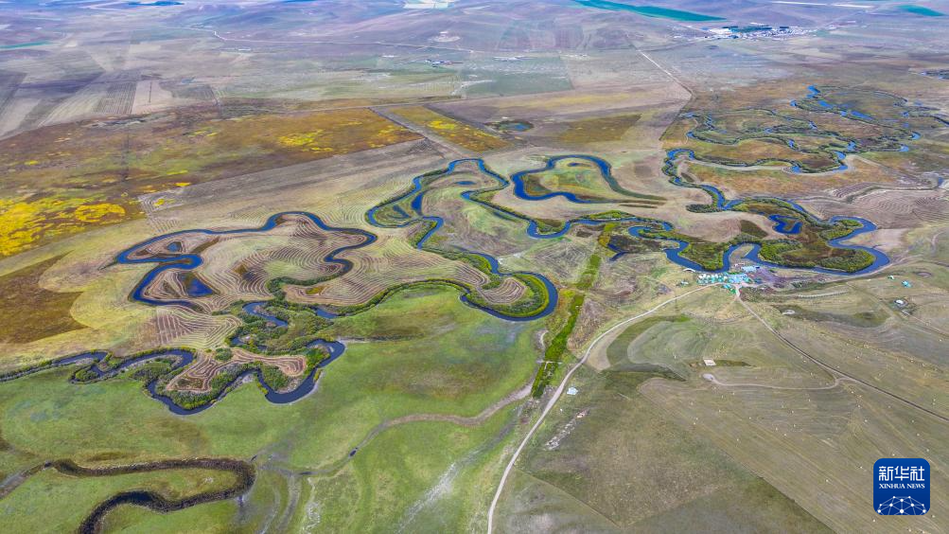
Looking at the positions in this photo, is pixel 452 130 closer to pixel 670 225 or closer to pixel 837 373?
pixel 670 225

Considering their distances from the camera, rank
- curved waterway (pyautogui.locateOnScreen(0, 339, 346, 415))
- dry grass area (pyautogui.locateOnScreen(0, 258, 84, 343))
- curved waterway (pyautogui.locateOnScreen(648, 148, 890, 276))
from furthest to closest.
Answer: curved waterway (pyautogui.locateOnScreen(648, 148, 890, 276)) < dry grass area (pyautogui.locateOnScreen(0, 258, 84, 343)) < curved waterway (pyautogui.locateOnScreen(0, 339, 346, 415))

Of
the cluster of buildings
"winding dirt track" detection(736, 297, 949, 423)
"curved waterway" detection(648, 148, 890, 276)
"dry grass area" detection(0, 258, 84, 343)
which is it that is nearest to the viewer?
"winding dirt track" detection(736, 297, 949, 423)

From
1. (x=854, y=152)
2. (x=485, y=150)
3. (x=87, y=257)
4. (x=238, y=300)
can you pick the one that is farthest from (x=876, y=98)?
(x=87, y=257)

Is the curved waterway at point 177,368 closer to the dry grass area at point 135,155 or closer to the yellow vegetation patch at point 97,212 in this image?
the dry grass area at point 135,155

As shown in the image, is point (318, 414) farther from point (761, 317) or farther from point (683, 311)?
point (761, 317)

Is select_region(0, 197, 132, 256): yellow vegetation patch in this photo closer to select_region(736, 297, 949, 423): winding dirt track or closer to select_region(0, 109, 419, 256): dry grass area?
select_region(0, 109, 419, 256): dry grass area

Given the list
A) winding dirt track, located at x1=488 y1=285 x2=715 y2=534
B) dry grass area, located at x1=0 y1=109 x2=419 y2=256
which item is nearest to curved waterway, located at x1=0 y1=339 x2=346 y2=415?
winding dirt track, located at x1=488 y1=285 x2=715 y2=534

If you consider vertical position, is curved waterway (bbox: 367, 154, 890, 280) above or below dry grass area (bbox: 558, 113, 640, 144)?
below
